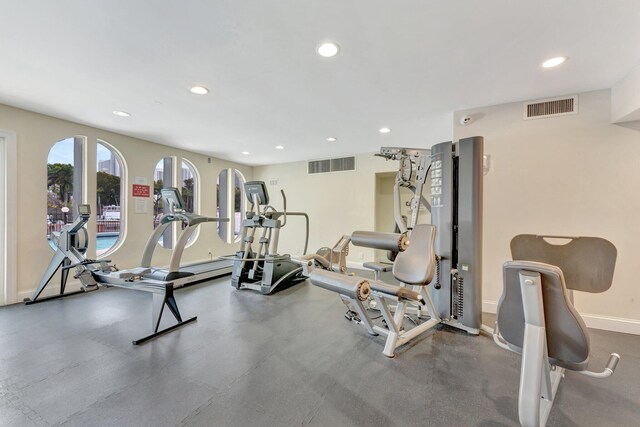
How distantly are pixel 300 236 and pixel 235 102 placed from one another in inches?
160

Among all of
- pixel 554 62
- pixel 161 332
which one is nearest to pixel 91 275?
pixel 161 332

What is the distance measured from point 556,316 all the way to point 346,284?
3.97 ft

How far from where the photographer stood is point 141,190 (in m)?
4.60

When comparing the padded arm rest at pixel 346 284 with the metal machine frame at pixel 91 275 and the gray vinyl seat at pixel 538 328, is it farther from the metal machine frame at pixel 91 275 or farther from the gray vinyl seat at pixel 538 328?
the metal machine frame at pixel 91 275

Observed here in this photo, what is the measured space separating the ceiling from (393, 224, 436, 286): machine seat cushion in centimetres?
148

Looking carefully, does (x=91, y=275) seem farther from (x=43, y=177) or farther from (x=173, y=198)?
(x=43, y=177)

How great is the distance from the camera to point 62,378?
184 centimetres

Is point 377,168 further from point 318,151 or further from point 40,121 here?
point 40,121

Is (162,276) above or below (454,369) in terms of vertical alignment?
above

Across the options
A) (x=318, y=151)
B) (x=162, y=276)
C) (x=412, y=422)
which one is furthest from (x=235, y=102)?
(x=412, y=422)

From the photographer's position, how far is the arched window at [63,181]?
12.0 ft

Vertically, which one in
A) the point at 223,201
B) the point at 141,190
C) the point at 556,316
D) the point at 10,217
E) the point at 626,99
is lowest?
the point at 556,316

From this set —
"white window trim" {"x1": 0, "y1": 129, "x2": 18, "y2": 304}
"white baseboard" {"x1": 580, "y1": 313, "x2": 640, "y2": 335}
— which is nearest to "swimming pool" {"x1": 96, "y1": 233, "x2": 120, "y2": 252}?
"white window trim" {"x1": 0, "y1": 129, "x2": 18, "y2": 304}

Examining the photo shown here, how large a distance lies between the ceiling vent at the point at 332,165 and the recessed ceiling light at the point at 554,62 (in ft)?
12.2
